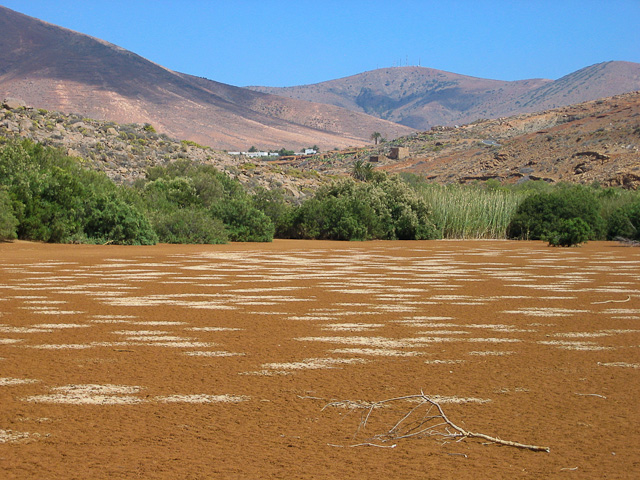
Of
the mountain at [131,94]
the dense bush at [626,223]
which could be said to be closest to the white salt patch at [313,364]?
the dense bush at [626,223]

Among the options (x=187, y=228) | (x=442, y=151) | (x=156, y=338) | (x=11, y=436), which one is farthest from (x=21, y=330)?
(x=442, y=151)

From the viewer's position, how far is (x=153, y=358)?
21.5ft

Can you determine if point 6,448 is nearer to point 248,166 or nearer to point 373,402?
point 373,402

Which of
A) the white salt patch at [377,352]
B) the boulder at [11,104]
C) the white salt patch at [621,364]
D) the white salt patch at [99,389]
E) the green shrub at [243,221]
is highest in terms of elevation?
the boulder at [11,104]

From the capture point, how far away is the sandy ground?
13.0 feet

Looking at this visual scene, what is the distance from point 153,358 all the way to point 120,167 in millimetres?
38335

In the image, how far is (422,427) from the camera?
4.50m

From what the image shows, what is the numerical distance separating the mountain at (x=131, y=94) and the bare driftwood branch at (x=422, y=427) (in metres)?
123

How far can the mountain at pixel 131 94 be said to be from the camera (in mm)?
133375

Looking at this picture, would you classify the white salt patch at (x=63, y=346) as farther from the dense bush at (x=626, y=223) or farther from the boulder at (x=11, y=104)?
the boulder at (x=11, y=104)

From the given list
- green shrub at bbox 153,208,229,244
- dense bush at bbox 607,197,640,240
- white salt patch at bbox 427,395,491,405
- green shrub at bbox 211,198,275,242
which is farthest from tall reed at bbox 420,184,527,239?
white salt patch at bbox 427,395,491,405

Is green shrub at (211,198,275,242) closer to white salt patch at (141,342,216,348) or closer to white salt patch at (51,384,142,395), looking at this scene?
white salt patch at (141,342,216,348)

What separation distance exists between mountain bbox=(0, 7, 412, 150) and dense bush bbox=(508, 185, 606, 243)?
98.6 m

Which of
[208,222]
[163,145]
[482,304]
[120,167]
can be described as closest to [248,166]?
[163,145]
